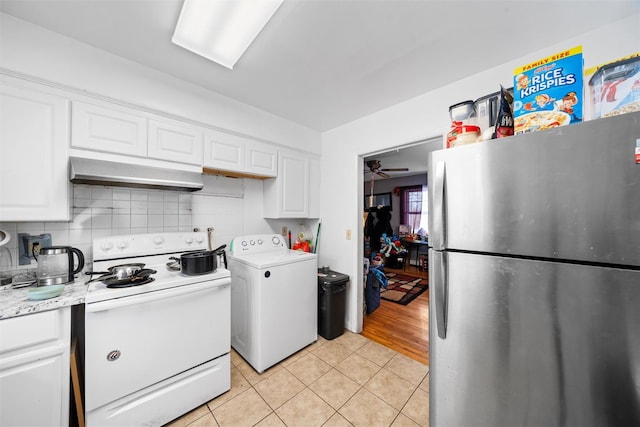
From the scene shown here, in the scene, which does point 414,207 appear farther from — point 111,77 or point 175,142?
point 111,77

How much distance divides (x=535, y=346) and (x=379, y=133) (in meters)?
2.04

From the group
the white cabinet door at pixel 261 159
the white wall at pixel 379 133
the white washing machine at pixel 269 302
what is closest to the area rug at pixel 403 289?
the white wall at pixel 379 133

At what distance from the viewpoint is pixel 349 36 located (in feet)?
4.53

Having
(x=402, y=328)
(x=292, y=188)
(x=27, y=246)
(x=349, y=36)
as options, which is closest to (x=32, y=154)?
(x=27, y=246)

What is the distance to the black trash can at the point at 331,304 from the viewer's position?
7.85 ft

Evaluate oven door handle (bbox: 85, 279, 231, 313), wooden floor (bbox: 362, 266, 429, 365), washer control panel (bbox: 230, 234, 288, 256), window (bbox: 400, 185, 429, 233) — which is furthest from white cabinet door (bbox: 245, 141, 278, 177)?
window (bbox: 400, 185, 429, 233)

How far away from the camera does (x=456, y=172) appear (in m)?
0.90

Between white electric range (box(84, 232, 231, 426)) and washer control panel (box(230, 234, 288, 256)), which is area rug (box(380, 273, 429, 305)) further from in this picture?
white electric range (box(84, 232, 231, 426))

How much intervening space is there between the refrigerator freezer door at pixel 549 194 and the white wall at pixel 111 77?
190 cm

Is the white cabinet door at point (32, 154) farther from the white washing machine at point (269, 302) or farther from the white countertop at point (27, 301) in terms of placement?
the white washing machine at point (269, 302)

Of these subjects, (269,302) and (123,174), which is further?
(269,302)

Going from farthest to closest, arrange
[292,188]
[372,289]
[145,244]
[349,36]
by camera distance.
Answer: [372,289]
[292,188]
[145,244]
[349,36]

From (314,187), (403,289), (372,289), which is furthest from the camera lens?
(403,289)

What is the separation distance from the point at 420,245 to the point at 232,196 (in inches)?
184
